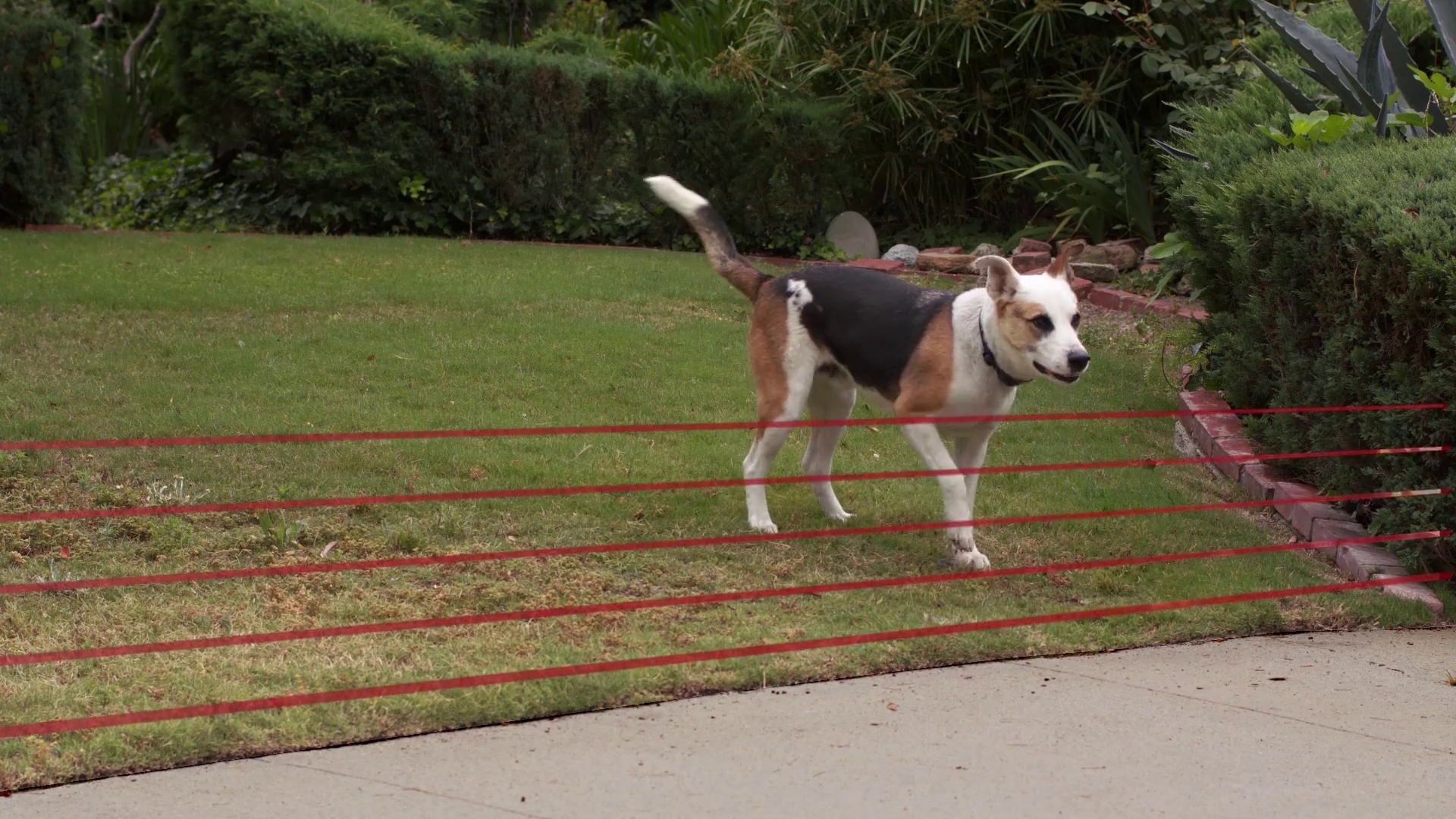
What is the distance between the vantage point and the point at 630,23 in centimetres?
2153

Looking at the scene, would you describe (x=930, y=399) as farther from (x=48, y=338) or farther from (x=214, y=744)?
(x=48, y=338)

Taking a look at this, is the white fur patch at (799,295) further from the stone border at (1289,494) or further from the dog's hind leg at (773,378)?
the stone border at (1289,494)

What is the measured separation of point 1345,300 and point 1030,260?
578cm

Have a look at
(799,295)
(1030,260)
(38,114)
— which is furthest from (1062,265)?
(38,114)

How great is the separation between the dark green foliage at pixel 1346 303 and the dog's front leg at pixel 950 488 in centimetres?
172

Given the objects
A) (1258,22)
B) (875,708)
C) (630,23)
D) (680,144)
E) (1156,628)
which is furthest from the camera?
(630,23)

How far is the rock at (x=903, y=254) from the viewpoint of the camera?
44.1 ft

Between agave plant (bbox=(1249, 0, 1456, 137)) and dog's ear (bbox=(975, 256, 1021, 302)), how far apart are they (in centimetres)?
308

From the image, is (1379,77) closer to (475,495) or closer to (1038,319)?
(1038,319)

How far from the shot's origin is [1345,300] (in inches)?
261

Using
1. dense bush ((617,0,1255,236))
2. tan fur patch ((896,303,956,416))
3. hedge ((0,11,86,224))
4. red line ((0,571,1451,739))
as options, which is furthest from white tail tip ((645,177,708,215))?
hedge ((0,11,86,224))

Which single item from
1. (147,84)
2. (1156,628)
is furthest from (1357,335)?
(147,84)

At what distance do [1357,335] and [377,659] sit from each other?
4181mm

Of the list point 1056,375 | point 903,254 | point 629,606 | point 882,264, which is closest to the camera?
point 629,606
